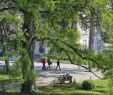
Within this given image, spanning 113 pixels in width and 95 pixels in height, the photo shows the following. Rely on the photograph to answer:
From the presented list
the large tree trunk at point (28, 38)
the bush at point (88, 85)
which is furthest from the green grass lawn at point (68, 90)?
the large tree trunk at point (28, 38)

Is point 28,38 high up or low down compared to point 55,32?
down

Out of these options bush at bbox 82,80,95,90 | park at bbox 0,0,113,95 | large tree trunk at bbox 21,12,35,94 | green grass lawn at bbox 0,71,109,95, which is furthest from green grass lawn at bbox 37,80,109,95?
park at bbox 0,0,113,95

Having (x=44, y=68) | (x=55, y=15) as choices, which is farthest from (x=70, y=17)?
(x=44, y=68)

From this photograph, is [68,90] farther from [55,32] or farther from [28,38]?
[55,32]

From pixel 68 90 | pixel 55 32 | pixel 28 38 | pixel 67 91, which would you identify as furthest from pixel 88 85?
pixel 55 32

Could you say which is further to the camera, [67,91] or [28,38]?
[67,91]

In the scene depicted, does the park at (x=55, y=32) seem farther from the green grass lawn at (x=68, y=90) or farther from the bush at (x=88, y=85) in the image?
the bush at (x=88, y=85)

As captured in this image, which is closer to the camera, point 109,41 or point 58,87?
point 109,41

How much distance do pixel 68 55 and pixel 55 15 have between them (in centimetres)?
472

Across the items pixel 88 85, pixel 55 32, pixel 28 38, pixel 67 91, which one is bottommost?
pixel 67 91

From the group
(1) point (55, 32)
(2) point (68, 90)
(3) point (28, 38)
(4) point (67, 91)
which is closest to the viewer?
(1) point (55, 32)

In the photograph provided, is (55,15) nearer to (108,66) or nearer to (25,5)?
(25,5)

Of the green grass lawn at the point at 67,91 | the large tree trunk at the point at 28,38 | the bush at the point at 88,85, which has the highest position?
the large tree trunk at the point at 28,38

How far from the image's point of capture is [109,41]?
2189cm
